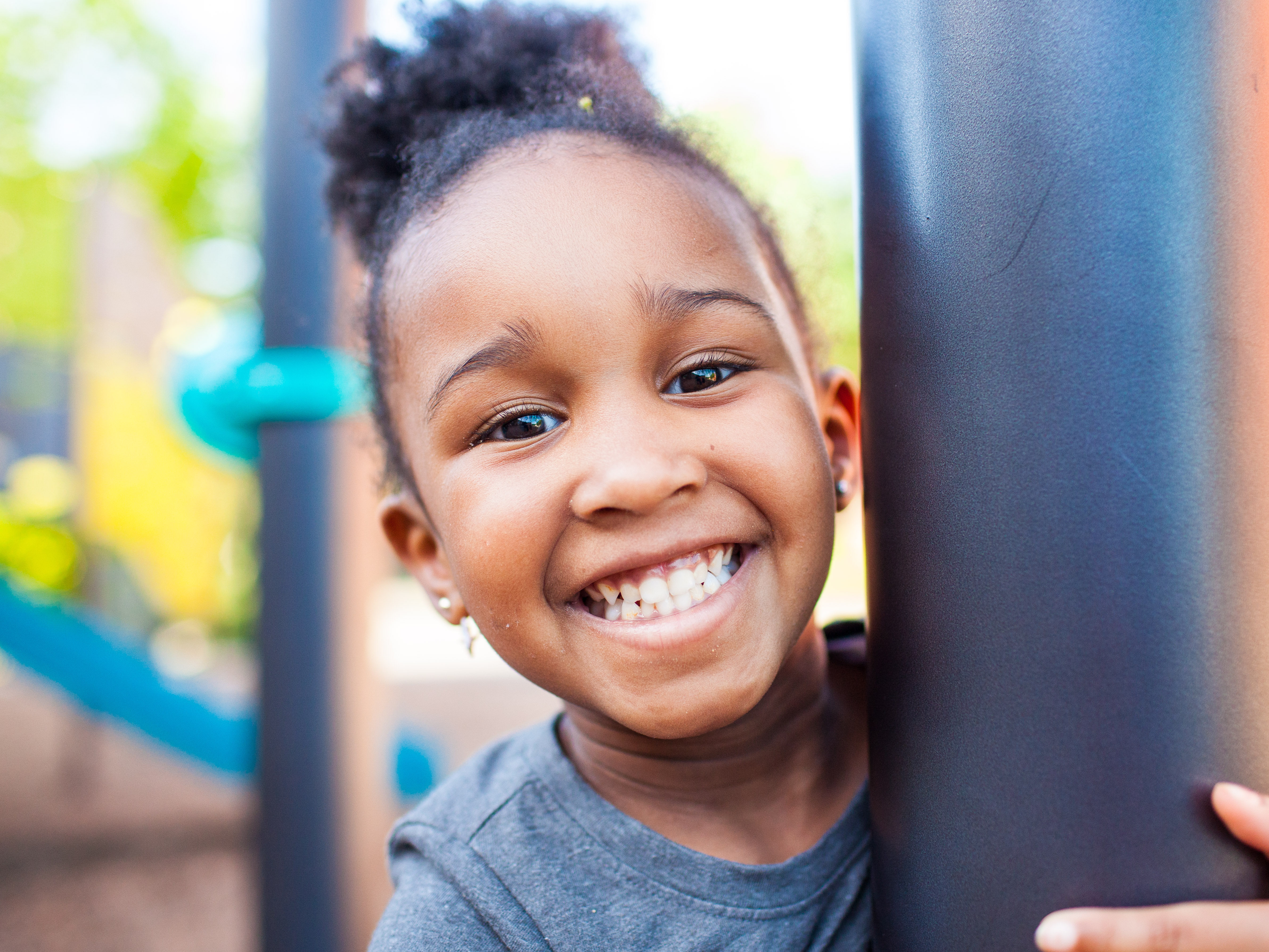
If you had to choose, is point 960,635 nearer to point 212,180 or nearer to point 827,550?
point 827,550

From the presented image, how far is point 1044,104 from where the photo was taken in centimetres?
79

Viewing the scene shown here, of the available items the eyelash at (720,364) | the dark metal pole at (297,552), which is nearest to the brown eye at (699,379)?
the eyelash at (720,364)

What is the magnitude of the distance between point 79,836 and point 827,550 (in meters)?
3.78

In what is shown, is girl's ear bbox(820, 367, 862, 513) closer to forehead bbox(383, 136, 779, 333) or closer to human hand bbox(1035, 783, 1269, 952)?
forehead bbox(383, 136, 779, 333)

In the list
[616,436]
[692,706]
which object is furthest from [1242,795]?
[616,436]

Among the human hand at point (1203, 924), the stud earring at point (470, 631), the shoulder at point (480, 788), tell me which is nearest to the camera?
the human hand at point (1203, 924)

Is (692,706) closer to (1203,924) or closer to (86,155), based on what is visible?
(1203,924)

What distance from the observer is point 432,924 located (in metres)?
1.10

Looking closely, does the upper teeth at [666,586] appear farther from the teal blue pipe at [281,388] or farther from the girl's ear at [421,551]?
the teal blue pipe at [281,388]

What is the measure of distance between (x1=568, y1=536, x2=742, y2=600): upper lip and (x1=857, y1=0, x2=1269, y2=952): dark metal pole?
0.25 meters

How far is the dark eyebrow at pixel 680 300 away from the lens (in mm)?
A: 1059

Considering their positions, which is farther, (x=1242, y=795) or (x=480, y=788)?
(x=480, y=788)

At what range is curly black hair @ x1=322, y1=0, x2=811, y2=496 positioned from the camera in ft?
4.16

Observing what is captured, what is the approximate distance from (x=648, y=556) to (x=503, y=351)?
0.26m
